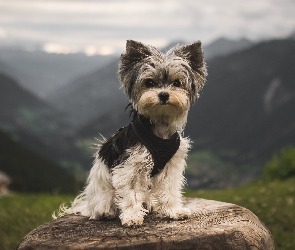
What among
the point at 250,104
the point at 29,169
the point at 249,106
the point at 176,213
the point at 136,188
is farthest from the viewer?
the point at 250,104

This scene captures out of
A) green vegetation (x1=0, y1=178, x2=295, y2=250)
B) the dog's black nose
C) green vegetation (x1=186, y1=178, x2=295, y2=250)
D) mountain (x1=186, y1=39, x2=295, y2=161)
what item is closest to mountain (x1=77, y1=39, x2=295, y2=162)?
mountain (x1=186, y1=39, x2=295, y2=161)

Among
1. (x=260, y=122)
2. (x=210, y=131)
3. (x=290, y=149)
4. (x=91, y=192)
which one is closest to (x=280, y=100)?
(x=260, y=122)

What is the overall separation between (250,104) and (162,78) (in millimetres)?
165533

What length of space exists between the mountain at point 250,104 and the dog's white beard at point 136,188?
12400cm

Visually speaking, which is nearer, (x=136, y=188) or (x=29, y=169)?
(x=136, y=188)

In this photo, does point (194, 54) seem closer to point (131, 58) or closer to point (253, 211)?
point (131, 58)

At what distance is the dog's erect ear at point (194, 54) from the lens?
605 centimetres

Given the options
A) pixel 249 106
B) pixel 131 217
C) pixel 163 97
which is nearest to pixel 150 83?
pixel 163 97

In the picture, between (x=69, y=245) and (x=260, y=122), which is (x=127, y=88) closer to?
(x=69, y=245)

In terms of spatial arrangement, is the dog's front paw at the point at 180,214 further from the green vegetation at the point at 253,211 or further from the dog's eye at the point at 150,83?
the green vegetation at the point at 253,211

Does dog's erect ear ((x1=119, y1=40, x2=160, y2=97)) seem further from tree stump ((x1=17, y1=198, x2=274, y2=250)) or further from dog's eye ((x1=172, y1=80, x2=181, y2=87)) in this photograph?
tree stump ((x1=17, y1=198, x2=274, y2=250))

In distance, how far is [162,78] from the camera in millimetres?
5672

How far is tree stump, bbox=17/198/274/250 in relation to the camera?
5.33 metres

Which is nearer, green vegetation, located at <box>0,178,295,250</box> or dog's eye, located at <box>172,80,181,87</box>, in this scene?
dog's eye, located at <box>172,80,181,87</box>
